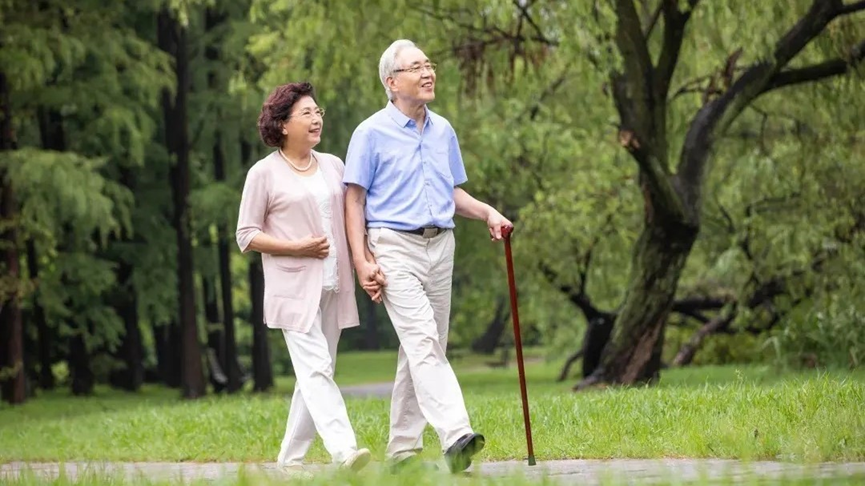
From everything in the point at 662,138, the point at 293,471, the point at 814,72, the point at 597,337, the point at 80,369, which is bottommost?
the point at 80,369

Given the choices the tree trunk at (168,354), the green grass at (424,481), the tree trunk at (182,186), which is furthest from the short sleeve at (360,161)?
the tree trunk at (168,354)

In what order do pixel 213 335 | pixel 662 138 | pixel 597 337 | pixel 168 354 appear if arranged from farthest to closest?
pixel 168 354
pixel 213 335
pixel 597 337
pixel 662 138

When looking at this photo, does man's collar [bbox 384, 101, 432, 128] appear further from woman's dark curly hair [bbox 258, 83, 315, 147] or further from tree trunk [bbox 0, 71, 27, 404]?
tree trunk [bbox 0, 71, 27, 404]

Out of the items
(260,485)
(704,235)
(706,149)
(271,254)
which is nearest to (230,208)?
(704,235)

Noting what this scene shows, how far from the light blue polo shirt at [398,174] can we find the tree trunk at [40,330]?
1729 cm

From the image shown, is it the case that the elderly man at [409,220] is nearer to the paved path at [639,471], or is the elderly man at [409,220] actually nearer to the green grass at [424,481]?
the paved path at [639,471]

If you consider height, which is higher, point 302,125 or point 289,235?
point 302,125

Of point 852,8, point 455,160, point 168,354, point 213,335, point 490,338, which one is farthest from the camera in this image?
point 490,338

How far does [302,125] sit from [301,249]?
655 millimetres

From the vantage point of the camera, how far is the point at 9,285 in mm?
22875

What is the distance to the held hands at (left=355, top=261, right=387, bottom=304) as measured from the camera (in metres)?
7.85

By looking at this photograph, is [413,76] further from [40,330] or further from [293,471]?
[40,330]

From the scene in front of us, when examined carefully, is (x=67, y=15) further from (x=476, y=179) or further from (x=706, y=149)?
(x=706, y=149)

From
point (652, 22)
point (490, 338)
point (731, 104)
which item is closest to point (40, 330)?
point (652, 22)
